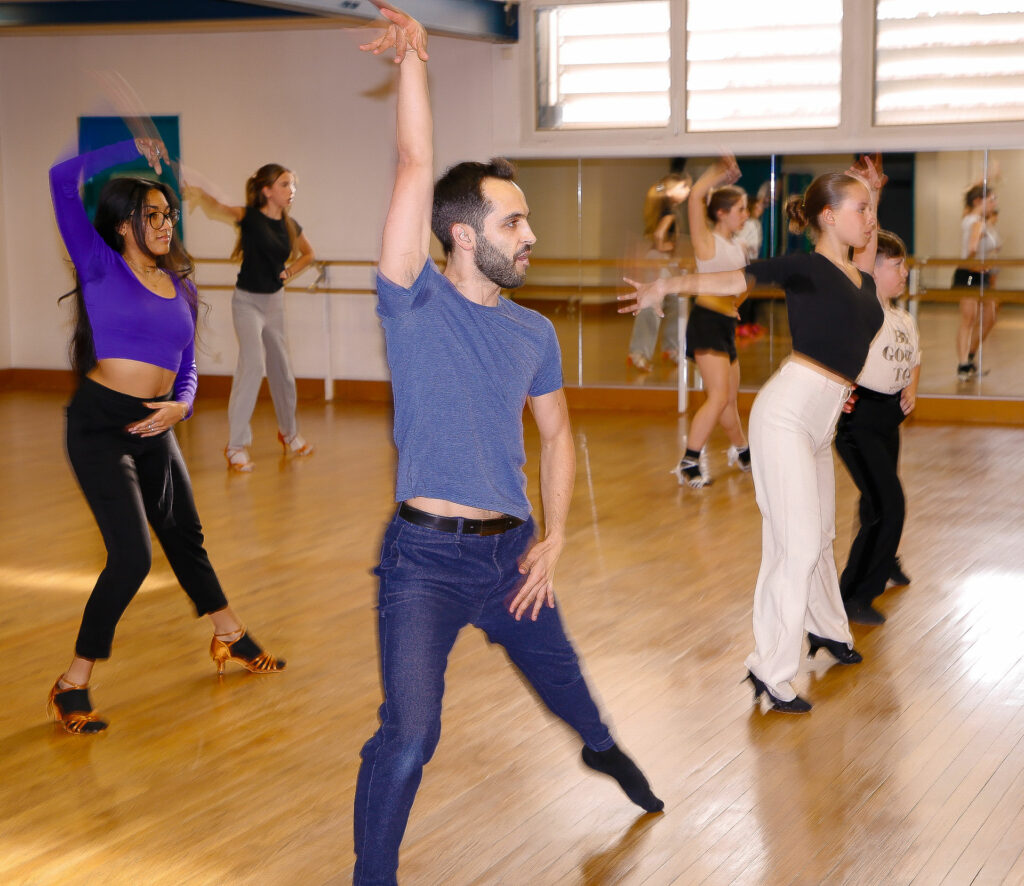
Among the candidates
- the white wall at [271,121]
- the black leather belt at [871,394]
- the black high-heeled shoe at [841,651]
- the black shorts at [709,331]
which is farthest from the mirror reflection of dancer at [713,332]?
the white wall at [271,121]

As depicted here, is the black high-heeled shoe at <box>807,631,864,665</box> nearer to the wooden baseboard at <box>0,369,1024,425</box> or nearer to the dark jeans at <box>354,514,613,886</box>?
the dark jeans at <box>354,514,613,886</box>

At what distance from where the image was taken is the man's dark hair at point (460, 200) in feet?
8.45

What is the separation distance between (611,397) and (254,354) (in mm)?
3759

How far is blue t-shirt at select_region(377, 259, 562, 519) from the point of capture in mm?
2539

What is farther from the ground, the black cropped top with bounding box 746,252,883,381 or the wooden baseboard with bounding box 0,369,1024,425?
the black cropped top with bounding box 746,252,883,381

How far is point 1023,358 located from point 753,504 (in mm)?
4140

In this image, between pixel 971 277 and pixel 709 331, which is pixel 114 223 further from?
pixel 971 277

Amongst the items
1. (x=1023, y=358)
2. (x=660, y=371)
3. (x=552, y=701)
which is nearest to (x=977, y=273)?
(x=1023, y=358)

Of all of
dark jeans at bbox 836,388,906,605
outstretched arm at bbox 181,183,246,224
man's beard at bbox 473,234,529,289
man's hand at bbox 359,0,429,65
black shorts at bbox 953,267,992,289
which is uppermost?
man's hand at bbox 359,0,429,65

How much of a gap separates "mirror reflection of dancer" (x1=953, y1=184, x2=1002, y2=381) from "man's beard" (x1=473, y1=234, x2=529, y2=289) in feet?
27.7

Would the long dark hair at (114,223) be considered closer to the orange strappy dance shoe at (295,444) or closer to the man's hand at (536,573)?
the man's hand at (536,573)

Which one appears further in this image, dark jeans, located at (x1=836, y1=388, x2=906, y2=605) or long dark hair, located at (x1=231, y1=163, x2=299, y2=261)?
long dark hair, located at (x1=231, y1=163, x2=299, y2=261)

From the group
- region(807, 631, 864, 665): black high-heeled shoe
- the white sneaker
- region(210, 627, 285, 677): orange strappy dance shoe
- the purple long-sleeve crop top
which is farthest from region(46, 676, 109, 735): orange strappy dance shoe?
the white sneaker

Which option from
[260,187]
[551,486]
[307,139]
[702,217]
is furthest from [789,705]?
[307,139]
